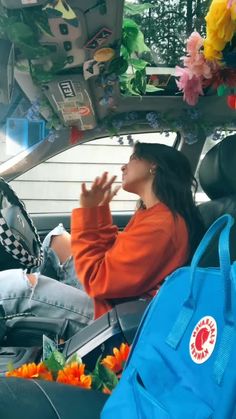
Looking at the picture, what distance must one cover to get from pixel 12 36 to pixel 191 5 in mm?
A: 573

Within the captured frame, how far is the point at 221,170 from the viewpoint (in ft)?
7.43

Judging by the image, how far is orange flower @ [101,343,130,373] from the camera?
1658 mm

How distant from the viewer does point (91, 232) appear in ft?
7.32

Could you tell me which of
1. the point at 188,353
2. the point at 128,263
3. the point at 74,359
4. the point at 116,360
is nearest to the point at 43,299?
the point at 128,263

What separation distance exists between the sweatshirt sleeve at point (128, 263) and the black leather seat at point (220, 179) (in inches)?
11.3

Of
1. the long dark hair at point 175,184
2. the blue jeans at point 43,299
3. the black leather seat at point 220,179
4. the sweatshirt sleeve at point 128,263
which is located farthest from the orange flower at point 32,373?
the black leather seat at point 220,179

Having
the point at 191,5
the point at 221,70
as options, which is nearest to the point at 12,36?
the point at 191,5

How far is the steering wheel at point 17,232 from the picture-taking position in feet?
6.86

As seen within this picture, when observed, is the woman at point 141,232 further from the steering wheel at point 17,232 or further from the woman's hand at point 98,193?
the steering wheel at point 17,232

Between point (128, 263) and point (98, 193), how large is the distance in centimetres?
40

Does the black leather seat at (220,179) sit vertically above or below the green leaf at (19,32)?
below

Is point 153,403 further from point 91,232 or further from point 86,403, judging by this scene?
point 91,232

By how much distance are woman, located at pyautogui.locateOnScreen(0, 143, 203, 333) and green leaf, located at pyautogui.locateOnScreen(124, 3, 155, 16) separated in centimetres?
62

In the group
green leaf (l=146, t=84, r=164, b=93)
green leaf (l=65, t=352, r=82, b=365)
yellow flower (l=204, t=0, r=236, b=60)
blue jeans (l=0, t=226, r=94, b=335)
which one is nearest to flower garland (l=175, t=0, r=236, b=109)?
yellow flower (l=204, t=0, r=236, b=60)
